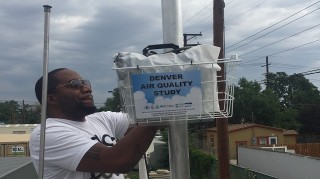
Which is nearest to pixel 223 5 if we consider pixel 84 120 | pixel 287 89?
pixel 84 120

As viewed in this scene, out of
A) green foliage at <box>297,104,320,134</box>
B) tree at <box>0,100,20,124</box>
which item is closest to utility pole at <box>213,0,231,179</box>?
green foliage at <box>297,104,320,134</box>

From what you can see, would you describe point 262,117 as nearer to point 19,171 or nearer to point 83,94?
point 19,171

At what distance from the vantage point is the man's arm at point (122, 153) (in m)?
2.08

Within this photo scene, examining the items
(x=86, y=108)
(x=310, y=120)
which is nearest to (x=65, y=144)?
(x=86, y=108)

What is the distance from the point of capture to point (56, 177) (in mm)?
2314

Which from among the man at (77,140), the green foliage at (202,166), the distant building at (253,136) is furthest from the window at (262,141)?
the man at (77,140)

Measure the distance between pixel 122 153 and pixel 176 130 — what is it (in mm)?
301

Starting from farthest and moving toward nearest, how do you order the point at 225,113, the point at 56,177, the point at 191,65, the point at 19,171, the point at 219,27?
the point at 219,27
the point at 19,171
the point at 56,177
the point at 225,113
the point at 191,65

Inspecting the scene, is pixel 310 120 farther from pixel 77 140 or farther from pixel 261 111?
pixel 77 140

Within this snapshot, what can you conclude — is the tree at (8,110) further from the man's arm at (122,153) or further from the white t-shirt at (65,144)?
the man's arm at (122,153)

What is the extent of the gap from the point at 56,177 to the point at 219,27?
11.4m

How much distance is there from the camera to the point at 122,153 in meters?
2.08

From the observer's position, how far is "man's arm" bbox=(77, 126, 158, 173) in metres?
2.08

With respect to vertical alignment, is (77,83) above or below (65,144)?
above
